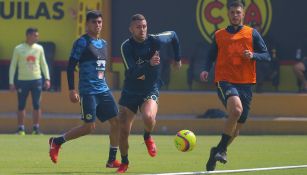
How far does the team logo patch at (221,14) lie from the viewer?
26.4 metres

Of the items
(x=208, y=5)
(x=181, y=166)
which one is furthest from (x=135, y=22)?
(x=208, y=5)

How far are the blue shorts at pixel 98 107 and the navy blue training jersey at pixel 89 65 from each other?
88mm

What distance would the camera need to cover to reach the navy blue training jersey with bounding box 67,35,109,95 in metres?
14.5

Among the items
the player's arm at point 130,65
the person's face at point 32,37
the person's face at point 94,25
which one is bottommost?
the person's face at point 32,37

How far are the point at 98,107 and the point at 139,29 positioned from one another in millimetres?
1304

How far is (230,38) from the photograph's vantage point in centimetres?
1425

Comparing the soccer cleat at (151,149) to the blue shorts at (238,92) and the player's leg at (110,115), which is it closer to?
the player's leg at (110,115)

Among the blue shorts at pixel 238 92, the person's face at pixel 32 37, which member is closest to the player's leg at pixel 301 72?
the person's face at pixel 32 37

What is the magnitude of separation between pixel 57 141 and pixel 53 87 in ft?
37.7

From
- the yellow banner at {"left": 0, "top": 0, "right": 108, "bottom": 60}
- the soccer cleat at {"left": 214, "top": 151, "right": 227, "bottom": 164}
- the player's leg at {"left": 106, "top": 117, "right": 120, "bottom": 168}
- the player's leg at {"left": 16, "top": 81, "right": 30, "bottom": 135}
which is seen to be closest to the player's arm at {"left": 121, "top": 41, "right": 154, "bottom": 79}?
the player's leg at {"left": 106, "top": 117, "right": 120, "bottom": 168}

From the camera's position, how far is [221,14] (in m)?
26.4

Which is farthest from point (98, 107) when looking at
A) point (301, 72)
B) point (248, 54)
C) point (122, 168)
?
point (301, 72)

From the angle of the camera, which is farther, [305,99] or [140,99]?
[305,99]

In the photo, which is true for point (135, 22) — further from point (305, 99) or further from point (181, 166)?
point (305, 99)
